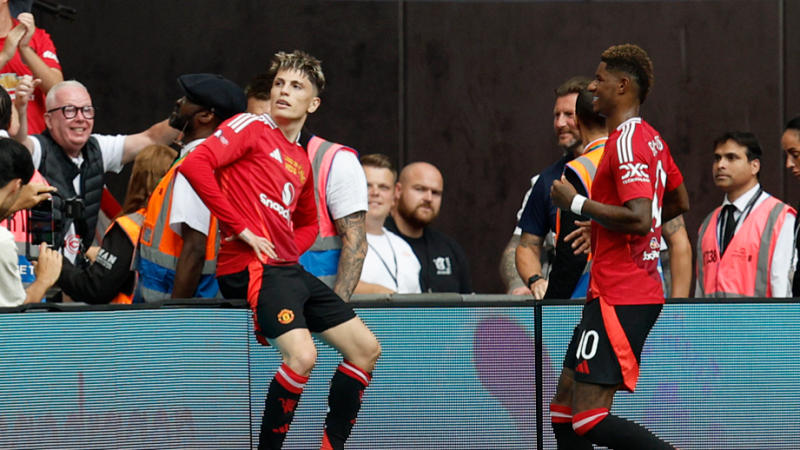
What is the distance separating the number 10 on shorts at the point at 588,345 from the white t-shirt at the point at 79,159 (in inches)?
120

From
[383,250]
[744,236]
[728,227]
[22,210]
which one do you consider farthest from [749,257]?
[22,210]

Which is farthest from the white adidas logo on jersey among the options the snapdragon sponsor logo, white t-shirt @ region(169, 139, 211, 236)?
white t-shirt @ region(169, 139, 211, 236)

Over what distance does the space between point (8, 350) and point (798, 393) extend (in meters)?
3.66

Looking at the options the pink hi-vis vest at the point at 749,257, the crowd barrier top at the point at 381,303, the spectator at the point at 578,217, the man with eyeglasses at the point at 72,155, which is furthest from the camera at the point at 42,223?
the pink hi-vis vest at the point at 749,257

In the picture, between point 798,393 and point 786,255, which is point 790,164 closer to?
point 786,255

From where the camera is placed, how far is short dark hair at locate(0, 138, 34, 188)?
5.49m

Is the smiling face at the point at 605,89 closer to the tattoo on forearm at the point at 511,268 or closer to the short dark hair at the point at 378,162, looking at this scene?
the tattoo on forearm at the point at 511,268

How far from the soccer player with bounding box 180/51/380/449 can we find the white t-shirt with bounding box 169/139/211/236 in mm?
457

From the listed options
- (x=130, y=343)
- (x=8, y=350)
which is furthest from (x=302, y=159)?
(x=8, y=350)

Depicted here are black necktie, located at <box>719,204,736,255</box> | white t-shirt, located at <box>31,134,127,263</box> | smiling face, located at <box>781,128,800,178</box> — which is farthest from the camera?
black necktie, located at <box>719,204,736,255</box>

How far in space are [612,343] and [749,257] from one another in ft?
9.52

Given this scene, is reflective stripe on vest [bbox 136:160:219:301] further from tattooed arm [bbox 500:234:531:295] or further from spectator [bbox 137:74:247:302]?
tattooed arm [bbox 500:234:531:295]

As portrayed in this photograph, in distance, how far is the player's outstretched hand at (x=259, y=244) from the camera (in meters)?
5.39

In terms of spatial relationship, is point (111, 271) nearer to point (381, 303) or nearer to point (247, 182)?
point (247, 182)
